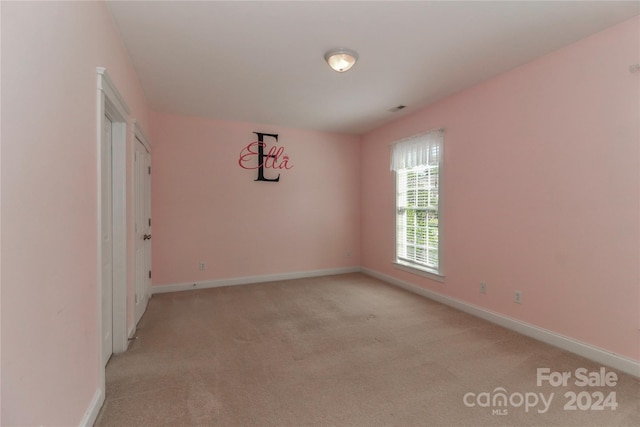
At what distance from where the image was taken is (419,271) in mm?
4180

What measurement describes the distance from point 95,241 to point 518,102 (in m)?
3.74

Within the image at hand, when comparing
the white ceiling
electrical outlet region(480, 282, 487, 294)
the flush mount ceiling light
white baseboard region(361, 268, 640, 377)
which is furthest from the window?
the flush mount ceiling light

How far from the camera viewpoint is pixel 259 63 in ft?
9.23

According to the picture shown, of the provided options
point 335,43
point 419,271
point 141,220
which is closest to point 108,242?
point 141,220

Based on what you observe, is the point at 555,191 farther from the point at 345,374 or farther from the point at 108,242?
the point at 108,242

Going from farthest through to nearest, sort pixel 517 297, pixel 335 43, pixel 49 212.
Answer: pixel 517 297 < pixel 335 43 < pixel 49 212

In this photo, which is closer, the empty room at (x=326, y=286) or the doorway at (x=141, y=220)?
the empty room at (x=326, y=286)

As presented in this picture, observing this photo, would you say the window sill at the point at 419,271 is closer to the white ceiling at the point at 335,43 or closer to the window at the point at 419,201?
the window at the point at 419,201

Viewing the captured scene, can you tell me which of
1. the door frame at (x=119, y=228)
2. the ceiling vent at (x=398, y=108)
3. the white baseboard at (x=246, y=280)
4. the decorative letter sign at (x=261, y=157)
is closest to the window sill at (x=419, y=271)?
the white baseboard at (x=246, y=280)

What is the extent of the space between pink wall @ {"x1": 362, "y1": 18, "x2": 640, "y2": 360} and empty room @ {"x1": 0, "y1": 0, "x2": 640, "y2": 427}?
18 mm

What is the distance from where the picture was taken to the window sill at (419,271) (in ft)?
12.7

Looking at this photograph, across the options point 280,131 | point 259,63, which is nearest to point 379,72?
point 259,63

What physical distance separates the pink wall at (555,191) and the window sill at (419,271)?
0.48ft

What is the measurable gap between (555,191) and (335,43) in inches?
92.1
